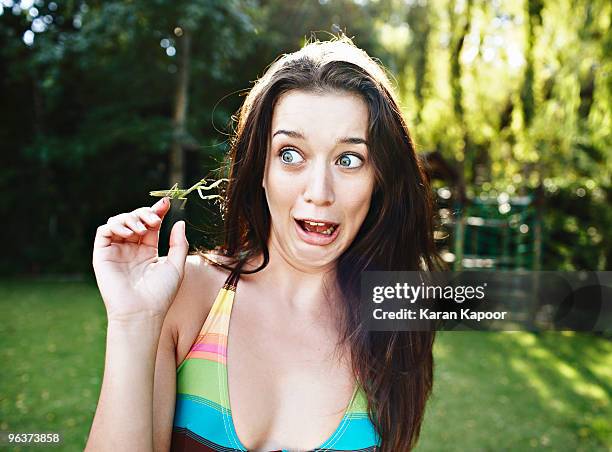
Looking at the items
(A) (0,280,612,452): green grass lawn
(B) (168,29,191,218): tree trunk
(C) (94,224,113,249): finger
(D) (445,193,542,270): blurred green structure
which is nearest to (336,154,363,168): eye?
(C) (94,224,113,249): finger

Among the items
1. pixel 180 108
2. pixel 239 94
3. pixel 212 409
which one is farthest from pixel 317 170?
pixel 180 108

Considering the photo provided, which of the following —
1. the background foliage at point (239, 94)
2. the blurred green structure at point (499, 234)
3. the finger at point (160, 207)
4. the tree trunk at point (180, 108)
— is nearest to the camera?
the finger at point (160, 207)

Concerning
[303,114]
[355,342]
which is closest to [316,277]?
[355,342]

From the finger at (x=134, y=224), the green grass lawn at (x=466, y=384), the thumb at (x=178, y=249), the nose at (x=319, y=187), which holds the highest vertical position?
the nose at (x=319, y=187)

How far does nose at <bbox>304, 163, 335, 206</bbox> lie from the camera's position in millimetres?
Answer: 1245

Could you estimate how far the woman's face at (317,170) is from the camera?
4.12 feet

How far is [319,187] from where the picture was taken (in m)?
1.25

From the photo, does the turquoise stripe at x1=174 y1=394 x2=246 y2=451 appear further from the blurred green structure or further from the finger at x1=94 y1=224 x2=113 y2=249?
the blurred green structure

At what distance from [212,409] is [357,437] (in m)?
0.33

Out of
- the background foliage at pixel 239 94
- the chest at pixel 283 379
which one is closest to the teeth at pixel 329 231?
the chest at pixel 283 379

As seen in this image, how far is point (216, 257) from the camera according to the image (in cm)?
144

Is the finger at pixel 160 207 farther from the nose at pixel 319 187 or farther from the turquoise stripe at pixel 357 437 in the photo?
the turquoise stripe at pixel 357 437

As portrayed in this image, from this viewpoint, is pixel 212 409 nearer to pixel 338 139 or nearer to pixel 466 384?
pixel 338 139

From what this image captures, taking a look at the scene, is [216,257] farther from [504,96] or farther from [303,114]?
[504,96]
